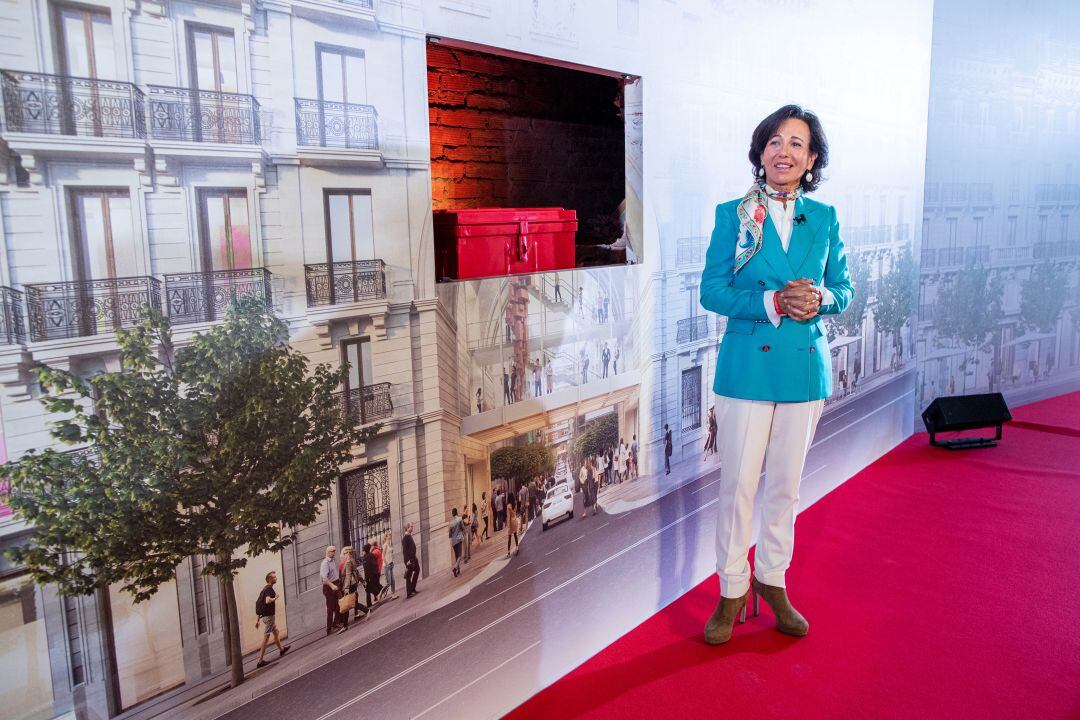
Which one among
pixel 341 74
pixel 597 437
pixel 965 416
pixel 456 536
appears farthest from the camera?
pixel 965 416

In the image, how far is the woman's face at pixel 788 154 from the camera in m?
2.43

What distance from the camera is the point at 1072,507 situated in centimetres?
386

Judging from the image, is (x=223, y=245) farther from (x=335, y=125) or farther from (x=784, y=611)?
(x=784, y=611)

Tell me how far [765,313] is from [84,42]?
1.86m

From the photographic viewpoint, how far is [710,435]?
3.24 meters

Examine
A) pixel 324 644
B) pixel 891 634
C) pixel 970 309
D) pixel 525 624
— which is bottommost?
pixel 891 634

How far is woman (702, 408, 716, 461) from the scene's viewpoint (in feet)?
10.6

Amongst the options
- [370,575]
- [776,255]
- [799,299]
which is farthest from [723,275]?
[370,575]

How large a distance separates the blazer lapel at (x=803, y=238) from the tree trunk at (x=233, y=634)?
6.04ft

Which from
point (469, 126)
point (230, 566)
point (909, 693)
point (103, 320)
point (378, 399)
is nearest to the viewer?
point (103, 320)

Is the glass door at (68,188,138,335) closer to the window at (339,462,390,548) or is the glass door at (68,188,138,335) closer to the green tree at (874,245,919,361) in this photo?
the window at (339,462,390,548)

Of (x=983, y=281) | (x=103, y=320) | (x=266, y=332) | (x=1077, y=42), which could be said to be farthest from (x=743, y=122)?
(x=1077, y=42)

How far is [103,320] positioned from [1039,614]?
125 inches

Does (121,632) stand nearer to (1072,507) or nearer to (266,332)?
(266,332)
